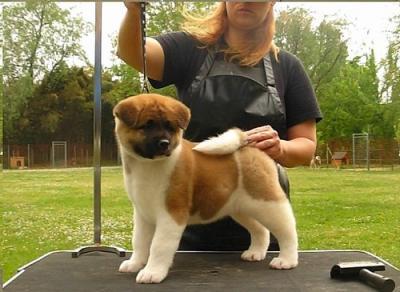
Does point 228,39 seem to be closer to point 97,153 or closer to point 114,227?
point 97,153

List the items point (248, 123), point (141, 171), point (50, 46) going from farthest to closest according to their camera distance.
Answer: point (50, 46) → point (248, 123) → point (141, 171)

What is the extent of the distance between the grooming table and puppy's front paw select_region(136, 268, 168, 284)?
0.04 feet

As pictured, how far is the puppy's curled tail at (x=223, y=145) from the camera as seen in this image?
121 centimetres

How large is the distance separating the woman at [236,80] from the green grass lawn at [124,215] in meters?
2.26

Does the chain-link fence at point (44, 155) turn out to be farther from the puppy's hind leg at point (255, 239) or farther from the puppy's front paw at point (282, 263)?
the puppy's front paw at point (282, 263)

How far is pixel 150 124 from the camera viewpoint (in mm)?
1075

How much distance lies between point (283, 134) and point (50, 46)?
3.60 m

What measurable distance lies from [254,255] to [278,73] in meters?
0.50

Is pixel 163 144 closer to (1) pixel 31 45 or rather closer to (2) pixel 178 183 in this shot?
(2) pixel 178 183

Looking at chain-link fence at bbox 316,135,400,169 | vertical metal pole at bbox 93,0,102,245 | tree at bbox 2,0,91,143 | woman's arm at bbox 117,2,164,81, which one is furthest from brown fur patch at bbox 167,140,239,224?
chain-link fence at bbox 316,135,400,169

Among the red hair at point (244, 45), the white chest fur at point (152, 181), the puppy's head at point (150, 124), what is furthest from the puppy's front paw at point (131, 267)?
the red hair at point (244, 45)

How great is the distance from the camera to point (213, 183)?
120cm

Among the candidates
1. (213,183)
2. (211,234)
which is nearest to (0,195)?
(211,234)

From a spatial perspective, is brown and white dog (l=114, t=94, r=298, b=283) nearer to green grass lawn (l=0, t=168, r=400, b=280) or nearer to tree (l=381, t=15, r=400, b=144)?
green grass lawn (l=0, t=168, r=400, b=280)
